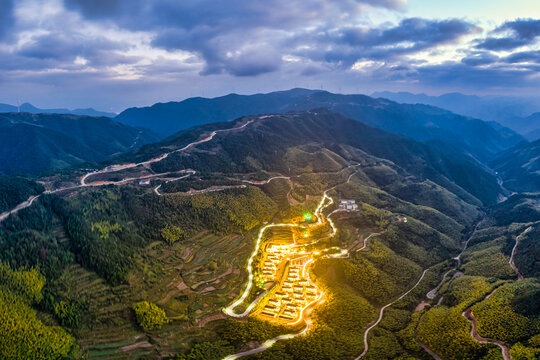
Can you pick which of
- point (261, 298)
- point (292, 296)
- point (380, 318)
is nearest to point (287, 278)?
point (292, 296)

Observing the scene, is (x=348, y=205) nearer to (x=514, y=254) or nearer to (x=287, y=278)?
(x=287, y=278)

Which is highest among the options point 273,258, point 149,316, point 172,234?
point 172,234

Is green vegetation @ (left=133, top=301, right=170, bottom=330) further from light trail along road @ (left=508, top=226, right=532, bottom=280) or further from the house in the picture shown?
light trail along road @ (left=508, top=226, right=532, bottom=280)

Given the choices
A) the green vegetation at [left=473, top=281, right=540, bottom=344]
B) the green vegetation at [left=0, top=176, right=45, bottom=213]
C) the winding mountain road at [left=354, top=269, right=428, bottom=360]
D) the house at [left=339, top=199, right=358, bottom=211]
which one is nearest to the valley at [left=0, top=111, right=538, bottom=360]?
the winding mountain road at [left=354, top=269, right=428, bottom=360]

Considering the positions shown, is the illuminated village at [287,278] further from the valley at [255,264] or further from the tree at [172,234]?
the tree at [172,234]

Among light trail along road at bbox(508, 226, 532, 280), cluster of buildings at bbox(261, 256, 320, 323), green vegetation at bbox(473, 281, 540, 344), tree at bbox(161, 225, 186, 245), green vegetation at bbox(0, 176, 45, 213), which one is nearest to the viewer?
green vegetation at bbox(473, 281, 540, 344)

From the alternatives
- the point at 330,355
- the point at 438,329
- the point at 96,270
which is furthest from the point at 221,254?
the point at 438,329

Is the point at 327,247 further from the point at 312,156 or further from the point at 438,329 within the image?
the point at 312,156
